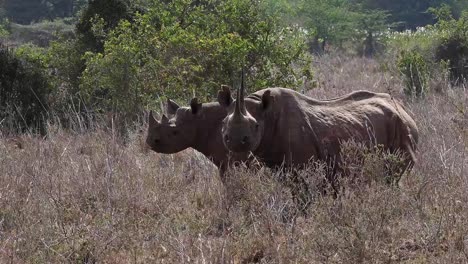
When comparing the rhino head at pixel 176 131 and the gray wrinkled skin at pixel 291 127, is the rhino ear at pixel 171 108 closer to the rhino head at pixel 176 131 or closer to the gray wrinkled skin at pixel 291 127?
the rhino head at pixel 176 131

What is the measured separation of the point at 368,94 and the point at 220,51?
3765mm

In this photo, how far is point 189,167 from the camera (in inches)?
354

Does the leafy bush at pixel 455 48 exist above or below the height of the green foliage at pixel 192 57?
below

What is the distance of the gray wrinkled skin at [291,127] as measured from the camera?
6.80m

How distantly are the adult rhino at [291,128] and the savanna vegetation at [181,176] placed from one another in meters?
0.23

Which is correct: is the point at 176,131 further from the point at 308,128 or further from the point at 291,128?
the point at 308,128

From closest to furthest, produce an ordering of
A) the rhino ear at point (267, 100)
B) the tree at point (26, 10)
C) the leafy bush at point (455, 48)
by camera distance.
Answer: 1. the rhino ear at point (267, 100)
2. the leafy bush at point (455, 48)
3. the tree at point (26, 10)

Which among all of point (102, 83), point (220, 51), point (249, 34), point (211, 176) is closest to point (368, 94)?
point (211, 176)

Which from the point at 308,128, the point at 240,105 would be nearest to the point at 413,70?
the point at 308,128

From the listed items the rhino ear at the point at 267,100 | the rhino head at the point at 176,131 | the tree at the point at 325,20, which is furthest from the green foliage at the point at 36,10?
the rhino ear at the point at 267,100

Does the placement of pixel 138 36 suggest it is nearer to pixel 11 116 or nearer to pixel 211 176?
pixel 11 116

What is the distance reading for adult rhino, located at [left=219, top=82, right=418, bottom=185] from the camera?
6809mm

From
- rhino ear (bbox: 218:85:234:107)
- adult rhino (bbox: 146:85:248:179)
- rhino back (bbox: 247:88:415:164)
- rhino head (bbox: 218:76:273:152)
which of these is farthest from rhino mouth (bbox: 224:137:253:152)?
adult rhino (bbox: 146:85:248:179)

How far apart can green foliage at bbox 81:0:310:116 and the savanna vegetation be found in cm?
2
